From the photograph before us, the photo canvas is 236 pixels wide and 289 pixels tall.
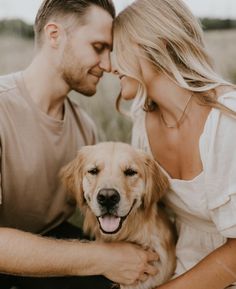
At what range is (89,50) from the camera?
2.73 metres

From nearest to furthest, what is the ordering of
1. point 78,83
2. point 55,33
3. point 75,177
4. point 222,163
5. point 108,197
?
point 222,163
point 108,197
point 75,177
point 55,33
point 78,83

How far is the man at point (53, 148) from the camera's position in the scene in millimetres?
2381

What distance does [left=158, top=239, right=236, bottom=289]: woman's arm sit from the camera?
2.26 metres

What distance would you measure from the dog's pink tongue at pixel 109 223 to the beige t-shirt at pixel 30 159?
1.51 feet

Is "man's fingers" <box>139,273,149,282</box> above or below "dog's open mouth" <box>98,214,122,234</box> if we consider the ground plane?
below

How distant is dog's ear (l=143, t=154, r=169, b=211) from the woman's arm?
400mm

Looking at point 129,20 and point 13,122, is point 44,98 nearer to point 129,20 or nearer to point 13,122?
point 13,122

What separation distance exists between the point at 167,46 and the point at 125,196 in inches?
29.3

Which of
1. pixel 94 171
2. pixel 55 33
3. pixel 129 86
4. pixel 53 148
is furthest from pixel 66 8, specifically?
pixel 94 171

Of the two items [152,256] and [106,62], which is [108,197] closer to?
[152,256]

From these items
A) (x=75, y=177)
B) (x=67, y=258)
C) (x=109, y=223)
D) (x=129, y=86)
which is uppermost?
(x=129, y=86)

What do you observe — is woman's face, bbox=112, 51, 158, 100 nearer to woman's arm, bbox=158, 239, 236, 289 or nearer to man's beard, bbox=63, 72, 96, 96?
man's beard, bbox=63, 72, 96, 96

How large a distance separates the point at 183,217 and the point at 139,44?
0.91 metres

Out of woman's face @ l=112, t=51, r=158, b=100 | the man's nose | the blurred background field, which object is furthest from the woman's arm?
the blurred background field
